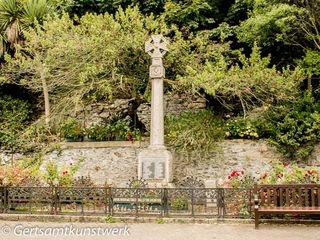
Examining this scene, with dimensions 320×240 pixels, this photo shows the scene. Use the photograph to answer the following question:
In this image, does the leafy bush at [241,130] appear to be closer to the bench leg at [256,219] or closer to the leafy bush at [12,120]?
the bench leg at [256,219]

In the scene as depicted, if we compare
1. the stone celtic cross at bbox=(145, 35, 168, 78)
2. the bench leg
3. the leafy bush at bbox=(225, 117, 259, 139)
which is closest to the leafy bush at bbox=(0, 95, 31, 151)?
the stone celtic cross at bbox=(145, 35, 168, 78)

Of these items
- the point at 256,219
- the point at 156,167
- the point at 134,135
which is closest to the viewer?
the point at 256,219

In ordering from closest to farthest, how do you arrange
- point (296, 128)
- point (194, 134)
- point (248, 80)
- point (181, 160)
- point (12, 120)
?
point (248, 80), point (296, 128), point (194, 134), point (181, 160), point (12, 120)

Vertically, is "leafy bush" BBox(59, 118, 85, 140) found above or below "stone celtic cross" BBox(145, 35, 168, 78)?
below

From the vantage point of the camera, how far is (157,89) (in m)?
12.2

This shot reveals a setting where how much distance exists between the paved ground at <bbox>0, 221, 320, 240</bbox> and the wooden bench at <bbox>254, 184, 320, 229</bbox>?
0.40 metres

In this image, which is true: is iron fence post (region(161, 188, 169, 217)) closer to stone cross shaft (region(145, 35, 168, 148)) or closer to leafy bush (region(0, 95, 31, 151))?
stone cross shaft (region(145, 35, 168, 148))

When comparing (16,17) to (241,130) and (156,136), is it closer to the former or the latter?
(156,136)

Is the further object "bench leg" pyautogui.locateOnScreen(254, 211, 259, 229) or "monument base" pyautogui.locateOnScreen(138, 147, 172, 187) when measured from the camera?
"monument base" pyautogui.locateOnScreen(138, 147, 172, 187)

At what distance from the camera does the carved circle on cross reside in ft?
40.6

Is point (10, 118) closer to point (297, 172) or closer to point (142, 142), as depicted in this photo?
point (142, 142)

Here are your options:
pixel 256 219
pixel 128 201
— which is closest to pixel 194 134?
pixel 128 201

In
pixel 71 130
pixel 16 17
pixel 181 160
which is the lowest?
pixel 181 160

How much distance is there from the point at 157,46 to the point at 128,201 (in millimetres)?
5647
